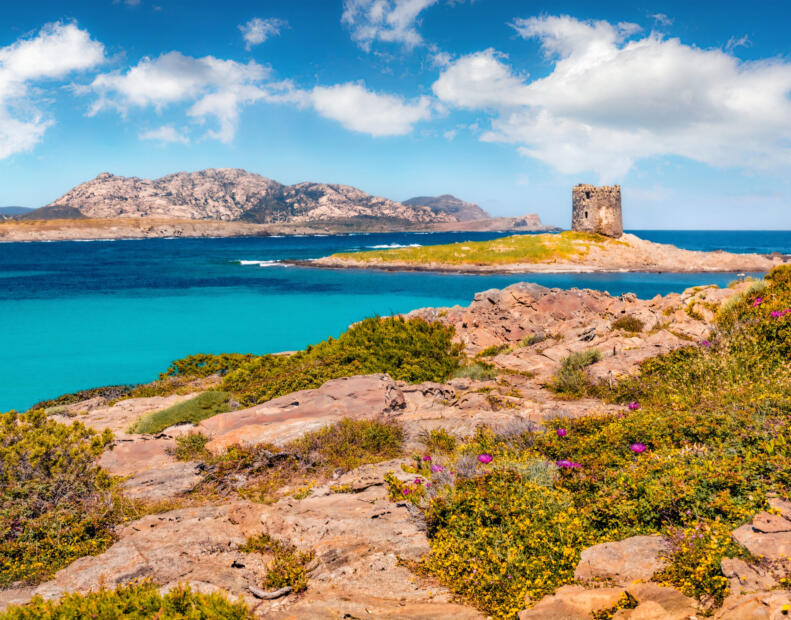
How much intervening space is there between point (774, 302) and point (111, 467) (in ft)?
56.8

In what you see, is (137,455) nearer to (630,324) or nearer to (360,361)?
(360,361)

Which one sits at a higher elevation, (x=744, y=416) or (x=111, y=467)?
(x=744, y=416)

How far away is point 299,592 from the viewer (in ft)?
17.2

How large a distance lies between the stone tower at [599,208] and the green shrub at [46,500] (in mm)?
87822

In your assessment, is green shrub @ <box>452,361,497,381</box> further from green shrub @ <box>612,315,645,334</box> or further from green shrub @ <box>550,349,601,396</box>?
green shrub @ <box>612,315,645,334</box>

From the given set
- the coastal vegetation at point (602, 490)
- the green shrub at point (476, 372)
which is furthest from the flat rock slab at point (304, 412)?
the green shrub at point (476, 372)

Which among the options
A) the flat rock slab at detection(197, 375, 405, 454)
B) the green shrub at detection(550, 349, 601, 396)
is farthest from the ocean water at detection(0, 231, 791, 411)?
the green shrub at detection(550, 349, 601, 396)

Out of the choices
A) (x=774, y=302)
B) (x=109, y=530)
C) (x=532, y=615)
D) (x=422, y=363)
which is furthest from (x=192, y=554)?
(x=774, y=302)

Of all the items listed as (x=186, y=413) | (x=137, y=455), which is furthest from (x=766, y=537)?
(x=186, y=413)

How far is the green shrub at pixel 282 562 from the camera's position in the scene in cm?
530

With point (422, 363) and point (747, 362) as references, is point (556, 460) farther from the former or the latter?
point (422, 363)

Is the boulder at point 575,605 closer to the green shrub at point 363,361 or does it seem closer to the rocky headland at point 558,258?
the green shrub at point 363,361

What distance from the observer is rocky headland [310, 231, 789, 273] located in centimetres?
7369

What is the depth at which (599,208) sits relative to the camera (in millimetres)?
83688
